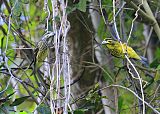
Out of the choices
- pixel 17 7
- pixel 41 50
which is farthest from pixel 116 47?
pixel 17 7

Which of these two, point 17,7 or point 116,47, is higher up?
point 17,7

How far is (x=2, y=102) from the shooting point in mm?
945

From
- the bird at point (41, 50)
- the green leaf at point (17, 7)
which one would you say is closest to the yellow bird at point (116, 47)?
the bird at point (41, 50)

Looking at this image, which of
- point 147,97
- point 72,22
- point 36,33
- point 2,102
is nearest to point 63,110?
point 2,102

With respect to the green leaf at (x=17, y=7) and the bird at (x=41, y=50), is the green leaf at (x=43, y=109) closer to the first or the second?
the bird at (x=41, y=50)

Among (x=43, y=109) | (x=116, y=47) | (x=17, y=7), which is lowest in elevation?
(x=43, y=109)

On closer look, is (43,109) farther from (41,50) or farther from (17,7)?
(17,7)

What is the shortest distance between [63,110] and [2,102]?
0.24 m

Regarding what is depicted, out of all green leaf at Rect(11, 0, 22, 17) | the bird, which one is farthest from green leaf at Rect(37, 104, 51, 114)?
green leaf at Rect(11, 0, 22, 17)

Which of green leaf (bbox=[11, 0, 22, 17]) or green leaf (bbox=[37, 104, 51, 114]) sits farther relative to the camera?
green leaf (bbox=[11, 0, 22, 17])

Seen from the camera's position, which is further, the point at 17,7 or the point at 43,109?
the point at 17,7

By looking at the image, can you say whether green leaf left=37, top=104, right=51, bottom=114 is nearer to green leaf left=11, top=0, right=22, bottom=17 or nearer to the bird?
the bird

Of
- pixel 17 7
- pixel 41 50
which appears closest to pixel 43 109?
pixel 41 50

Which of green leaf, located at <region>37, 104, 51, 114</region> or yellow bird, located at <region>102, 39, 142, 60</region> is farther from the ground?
yellow bird, located at <region>102, 39, 142, 60</region>
